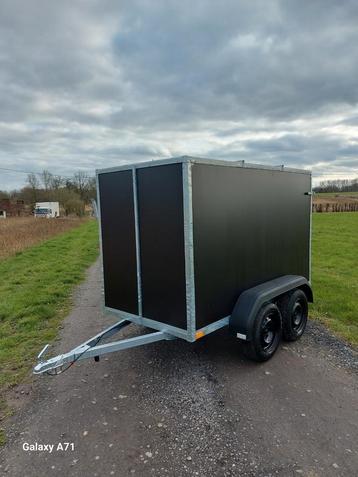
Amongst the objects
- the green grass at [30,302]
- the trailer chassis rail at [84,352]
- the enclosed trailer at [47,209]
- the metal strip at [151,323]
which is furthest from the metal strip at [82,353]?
the enclosed trailer at [47,209]

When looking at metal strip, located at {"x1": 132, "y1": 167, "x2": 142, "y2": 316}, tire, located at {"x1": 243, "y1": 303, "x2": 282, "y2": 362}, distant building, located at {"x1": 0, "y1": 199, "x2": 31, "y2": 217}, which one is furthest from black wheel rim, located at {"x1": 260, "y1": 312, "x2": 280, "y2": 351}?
distant building, located at {"x1": 0, "y1": 199, "x2": 31, "y2": 217}

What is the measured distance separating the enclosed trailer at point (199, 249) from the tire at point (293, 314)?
0.02 m

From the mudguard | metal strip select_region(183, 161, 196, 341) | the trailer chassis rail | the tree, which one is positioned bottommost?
the trailer chassis rail

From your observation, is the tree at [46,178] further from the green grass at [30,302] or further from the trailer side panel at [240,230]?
the trailer side panel at [240,230]

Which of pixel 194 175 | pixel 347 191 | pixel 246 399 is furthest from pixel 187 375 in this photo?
pixel 347 191

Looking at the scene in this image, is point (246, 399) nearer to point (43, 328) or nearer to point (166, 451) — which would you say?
point (166, 451)

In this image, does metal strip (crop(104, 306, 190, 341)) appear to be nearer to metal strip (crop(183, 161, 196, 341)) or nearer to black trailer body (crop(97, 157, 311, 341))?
black trailer body (crop(97, 157, 311, 341))

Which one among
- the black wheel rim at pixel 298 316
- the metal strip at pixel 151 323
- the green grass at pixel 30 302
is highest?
the metal strip at pixel 151 323

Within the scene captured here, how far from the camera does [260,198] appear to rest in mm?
4613

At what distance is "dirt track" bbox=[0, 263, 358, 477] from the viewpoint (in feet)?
9.14

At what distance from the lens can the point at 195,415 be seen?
133 inches

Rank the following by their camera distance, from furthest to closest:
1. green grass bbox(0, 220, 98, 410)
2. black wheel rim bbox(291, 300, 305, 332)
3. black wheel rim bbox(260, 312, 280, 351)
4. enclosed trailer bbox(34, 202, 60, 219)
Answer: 1. enclosed trailer bbox(34, 202, 60, 219)
2. black wheel rim bbox(291, 300, 305, 332)
3. green grass bbox(0, 220, 98, 410)
4. black wheel rim bbox(260, 312, 280, 351)

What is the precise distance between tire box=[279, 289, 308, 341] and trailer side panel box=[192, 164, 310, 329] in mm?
414

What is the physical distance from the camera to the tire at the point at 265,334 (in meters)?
4.16
